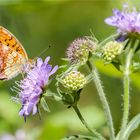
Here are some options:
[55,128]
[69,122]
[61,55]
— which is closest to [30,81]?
[55,128]

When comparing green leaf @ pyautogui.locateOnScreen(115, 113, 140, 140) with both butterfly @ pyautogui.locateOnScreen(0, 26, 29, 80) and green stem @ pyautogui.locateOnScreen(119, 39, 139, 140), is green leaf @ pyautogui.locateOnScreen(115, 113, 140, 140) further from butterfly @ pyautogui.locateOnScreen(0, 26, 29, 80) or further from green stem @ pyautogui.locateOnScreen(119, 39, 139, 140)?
butterfly @ pyautogui.locateOnScreen(0, 26, 29, 80)

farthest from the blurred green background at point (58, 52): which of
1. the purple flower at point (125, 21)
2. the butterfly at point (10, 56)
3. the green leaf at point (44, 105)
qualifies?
the green leaf at point (44, 105)

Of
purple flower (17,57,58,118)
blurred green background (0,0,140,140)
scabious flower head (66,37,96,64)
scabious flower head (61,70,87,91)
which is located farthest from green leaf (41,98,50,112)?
blurred green background (0,0,140,140)

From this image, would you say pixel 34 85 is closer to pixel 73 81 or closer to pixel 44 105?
pixel 44 105

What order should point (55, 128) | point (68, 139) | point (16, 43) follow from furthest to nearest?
point (55, 128) → point (16, 43) → point (68, 139)

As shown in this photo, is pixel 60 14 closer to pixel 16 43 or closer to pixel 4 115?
pixel 4 115

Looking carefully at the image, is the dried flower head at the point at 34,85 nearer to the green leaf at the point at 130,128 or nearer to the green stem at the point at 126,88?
the green stem at the point at 126,88

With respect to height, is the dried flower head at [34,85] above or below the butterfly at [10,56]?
below
